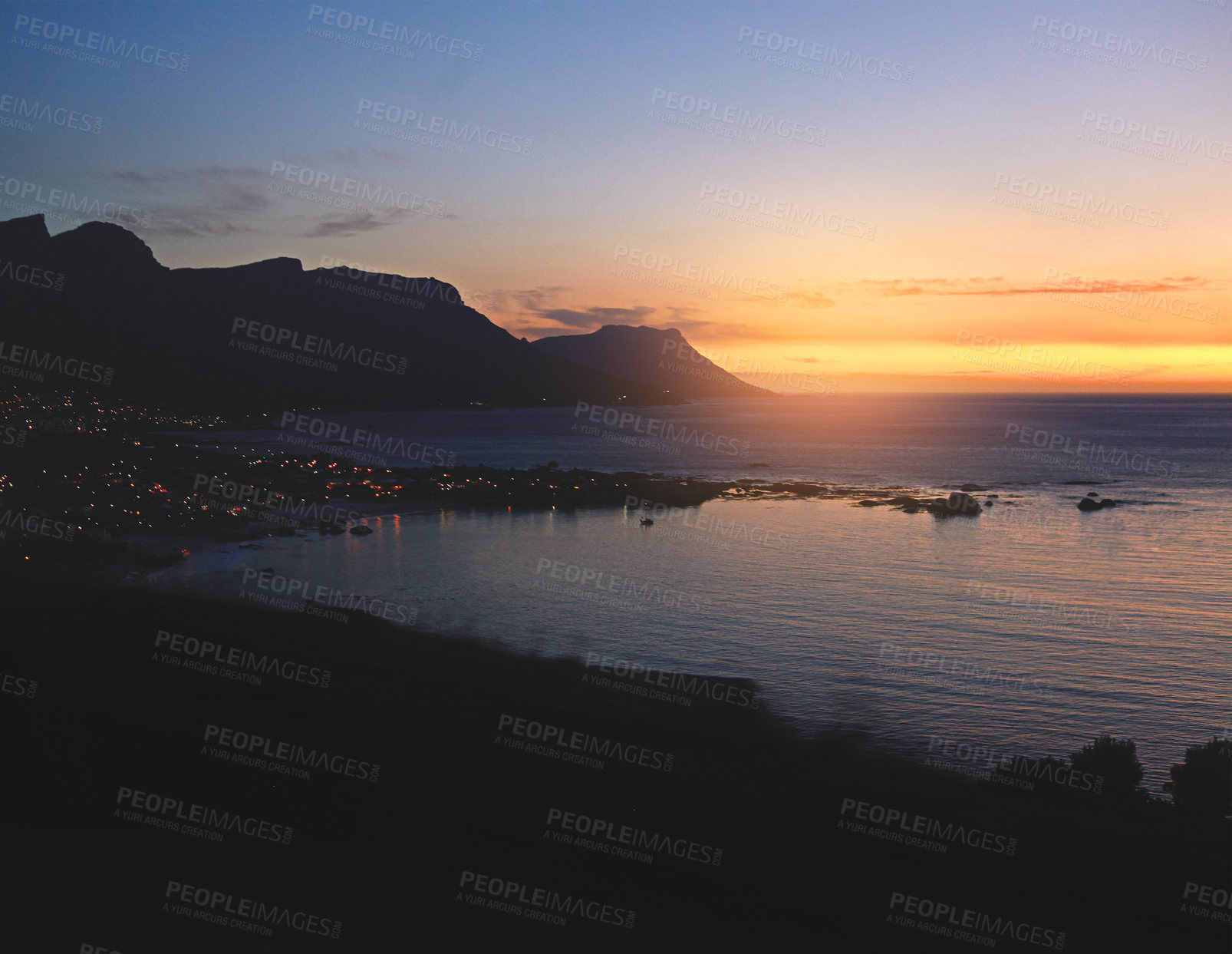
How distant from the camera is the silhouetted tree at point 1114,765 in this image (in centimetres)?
1653

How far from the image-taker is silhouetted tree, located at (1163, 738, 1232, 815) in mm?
15977

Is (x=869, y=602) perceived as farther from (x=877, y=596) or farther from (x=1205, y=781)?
(x=1205, y=781)

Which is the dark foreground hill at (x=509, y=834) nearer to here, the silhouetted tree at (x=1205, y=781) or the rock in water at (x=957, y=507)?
the silhouetted tree at (x=1205, y=781)

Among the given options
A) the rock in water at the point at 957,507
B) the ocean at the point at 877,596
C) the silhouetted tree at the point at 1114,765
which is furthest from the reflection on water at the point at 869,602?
the rock in water at the point at 957,507

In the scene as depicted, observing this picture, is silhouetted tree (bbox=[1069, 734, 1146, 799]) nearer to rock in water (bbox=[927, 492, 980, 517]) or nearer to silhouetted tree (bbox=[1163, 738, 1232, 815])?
silhouetted tree (bbox=[1163, 738, 1232, 815])

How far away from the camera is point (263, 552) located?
39844 millimetres

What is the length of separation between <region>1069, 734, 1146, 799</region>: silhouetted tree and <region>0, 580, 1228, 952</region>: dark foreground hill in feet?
2.83

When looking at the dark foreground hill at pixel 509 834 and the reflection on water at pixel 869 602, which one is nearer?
the dark foreground hill at pixel 509 834

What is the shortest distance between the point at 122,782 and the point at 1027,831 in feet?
60.2

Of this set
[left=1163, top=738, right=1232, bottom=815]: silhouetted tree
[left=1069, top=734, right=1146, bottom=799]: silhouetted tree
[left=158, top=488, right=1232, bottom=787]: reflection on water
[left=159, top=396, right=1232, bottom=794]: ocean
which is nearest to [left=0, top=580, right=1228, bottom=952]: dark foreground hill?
[left=1069, top=734, right=1146, bottom=799]: silhouetted tree

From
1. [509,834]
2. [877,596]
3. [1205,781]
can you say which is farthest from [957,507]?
[509,834]

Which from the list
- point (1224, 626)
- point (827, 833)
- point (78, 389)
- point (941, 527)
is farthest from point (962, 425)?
point (78, 389)

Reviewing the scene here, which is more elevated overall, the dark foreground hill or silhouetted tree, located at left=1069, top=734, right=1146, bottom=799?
silhouetted tree, located at left=1069, top=734, right=1146, bottom=799

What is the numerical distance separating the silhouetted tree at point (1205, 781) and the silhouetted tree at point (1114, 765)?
722 mm
